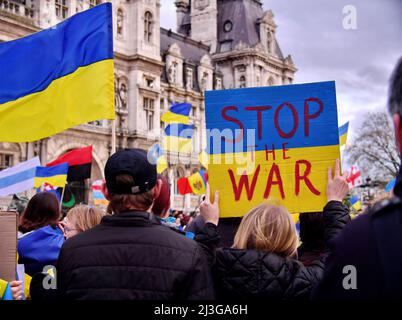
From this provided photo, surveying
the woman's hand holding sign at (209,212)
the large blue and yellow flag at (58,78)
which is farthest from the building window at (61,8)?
the woman's hand holding sign at (209,212)

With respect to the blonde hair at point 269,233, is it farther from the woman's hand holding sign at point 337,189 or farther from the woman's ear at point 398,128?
the woman's ear at point 398,128

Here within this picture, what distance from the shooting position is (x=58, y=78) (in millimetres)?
6945

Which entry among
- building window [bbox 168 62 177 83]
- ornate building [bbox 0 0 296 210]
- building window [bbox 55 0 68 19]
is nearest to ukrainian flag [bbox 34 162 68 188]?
ornate building [bbox 0 0 296 210]

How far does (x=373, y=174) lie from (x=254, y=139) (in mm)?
48053

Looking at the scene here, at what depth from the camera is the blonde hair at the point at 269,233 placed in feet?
10.8

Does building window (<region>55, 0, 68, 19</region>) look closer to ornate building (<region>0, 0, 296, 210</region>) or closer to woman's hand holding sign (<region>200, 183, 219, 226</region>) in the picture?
ornate building (<region>0, 0, 296, 210</region>)

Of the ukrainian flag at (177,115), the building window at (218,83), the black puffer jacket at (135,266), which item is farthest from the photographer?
the building window at (218,83)

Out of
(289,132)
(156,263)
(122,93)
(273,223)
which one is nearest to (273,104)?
(289,132)

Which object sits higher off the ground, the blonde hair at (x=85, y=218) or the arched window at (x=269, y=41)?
the arched window at (x=269, y=41)

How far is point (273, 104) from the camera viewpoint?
15.4ft

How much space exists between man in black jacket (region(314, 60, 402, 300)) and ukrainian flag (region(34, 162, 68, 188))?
12.0 meters

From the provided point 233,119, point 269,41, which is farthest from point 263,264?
point 269,41

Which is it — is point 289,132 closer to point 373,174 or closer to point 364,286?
point 364,286

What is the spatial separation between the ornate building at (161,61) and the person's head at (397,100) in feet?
81.3
